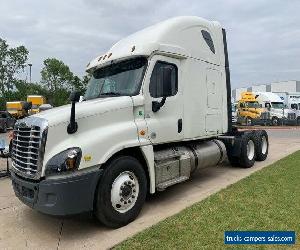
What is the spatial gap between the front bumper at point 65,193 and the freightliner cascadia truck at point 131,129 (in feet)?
0.04

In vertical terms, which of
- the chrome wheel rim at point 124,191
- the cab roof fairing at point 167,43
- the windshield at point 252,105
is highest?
the cab roof fairing at point 167,43

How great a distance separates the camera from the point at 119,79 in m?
6.33

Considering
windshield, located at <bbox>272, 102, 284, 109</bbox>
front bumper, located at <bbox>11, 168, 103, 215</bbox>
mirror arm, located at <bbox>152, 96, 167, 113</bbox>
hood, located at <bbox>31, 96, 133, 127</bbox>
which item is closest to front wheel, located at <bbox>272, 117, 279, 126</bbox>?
windshield, located at <bbox>272, 102, 284, 109</bbox>

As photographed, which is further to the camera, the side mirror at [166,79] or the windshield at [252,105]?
the windshield at [252,105]

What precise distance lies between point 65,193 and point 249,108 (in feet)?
108

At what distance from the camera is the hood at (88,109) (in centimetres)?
501

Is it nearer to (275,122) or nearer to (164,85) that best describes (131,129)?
(164,85)

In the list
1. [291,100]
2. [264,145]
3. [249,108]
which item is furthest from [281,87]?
[264,145]

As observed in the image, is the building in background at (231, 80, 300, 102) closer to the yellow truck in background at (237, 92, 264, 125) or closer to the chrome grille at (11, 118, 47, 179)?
the yellow truck in background at (237, 92, 264, 125)

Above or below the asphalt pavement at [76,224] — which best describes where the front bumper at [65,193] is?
above

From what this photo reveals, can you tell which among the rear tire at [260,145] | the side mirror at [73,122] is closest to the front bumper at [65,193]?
the side mirror at [73,122]

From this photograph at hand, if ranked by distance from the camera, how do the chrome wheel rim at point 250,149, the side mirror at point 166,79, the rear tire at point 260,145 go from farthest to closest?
1. the rear tire at point 260,145
2. the chrome wheel rim at point 250,149
3. the side mirror at point 166,79

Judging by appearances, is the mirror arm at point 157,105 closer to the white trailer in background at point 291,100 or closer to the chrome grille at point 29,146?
the chrome grille at point 29,146

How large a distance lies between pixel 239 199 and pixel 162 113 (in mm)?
2052
